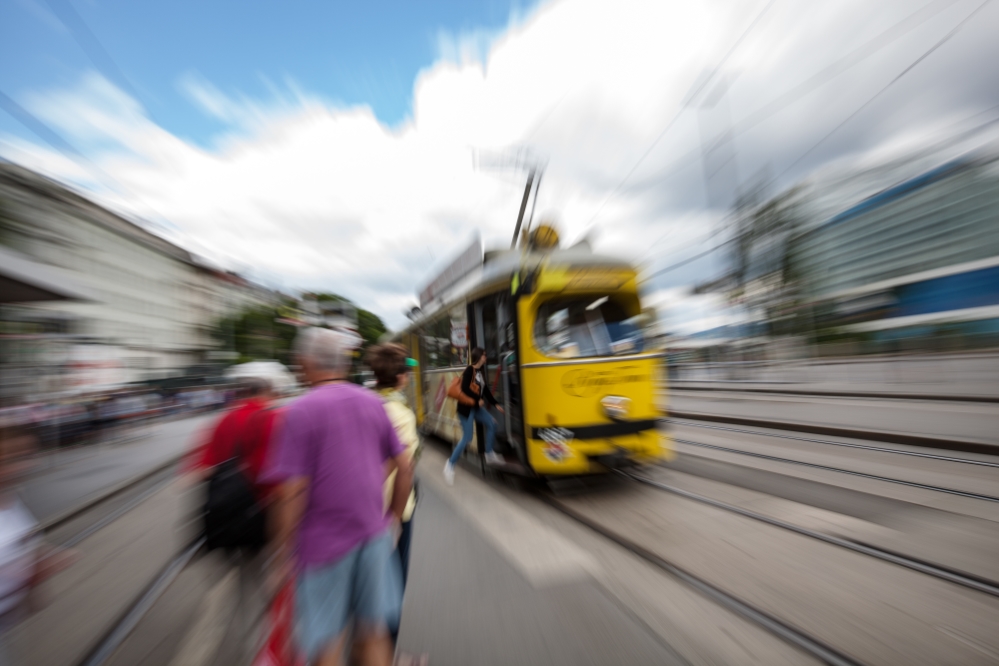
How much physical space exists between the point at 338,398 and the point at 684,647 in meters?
2.20

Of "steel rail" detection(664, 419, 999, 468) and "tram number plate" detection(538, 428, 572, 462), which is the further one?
"steel rail" detection(664, 419, 999, 468)

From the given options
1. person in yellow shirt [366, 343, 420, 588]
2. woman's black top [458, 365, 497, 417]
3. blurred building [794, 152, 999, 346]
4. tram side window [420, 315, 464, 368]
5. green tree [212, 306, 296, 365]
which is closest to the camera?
person in yellow shirt [366, 343, 420, 588]

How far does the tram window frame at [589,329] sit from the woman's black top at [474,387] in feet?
3.62

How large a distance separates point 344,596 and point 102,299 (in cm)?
1199

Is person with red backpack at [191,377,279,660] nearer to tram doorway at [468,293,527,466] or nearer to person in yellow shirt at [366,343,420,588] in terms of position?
person in yellow shirt at [366,343,420,588]

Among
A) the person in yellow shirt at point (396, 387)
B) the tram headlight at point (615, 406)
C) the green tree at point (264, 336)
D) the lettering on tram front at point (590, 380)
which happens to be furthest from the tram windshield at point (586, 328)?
the green tree at point (264, 336)

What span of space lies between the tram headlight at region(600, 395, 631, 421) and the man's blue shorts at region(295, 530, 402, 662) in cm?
412

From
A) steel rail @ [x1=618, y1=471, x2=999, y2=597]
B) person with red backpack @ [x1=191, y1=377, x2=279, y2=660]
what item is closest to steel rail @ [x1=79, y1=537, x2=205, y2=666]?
person with red backpack @ [x1=191, y1=377, x2=279, y2=660]

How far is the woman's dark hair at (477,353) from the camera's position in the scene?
6970 millimetres

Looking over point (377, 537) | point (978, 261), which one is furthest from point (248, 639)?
point (978, 261)

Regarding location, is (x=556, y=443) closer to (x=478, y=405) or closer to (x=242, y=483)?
(x=478, y=405)

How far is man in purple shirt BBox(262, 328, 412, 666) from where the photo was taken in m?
1.88

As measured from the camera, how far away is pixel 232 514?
7.76 feet

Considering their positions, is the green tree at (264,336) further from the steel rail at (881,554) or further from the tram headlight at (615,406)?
the steel rail at (881,554)
